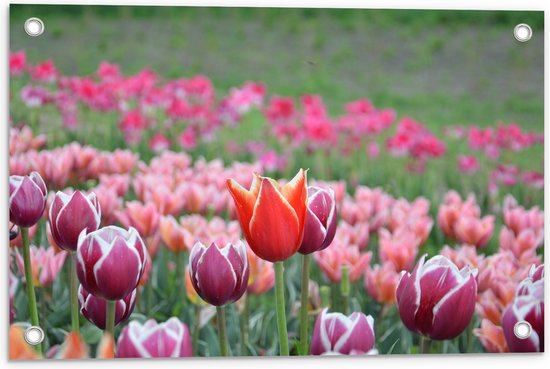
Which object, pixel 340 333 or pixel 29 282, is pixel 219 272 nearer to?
pixel 340 333

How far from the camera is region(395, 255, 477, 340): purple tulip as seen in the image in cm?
109

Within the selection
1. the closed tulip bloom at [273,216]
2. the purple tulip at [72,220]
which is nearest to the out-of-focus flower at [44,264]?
the purple tulip at [72,220]

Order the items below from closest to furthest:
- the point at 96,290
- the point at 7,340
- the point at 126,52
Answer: the point at 96,290 → the point at 7,340 → the point at 126,52

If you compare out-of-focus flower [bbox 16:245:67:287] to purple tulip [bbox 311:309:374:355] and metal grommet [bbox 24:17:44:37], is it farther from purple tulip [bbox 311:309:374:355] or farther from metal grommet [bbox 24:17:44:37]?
purple tulip [bbox 311:309:374:355]

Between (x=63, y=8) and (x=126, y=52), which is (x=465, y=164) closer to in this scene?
(x=126, y=52)

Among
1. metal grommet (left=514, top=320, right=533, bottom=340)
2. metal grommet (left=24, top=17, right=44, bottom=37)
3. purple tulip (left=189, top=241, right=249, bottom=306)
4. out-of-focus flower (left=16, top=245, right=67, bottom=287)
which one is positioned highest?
metal grommet (left=24, top=17, right=44, bottom=37)

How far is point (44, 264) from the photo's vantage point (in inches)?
55.7

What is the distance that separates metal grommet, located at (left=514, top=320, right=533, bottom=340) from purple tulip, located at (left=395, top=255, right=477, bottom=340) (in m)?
0.27

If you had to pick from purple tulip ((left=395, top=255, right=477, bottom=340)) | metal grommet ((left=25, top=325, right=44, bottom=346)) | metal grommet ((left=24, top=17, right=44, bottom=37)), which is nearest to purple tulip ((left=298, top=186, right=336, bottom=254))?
purple tulip ((left=395, top=255, right=477, bottom=340))

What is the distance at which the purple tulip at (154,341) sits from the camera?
1060 millimetres

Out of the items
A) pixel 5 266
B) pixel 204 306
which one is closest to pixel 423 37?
pixel 204 306

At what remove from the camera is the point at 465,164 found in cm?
167

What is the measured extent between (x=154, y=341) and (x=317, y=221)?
29 cm

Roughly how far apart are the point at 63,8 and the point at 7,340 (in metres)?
0.68
